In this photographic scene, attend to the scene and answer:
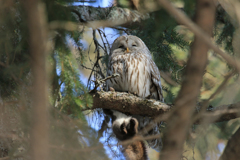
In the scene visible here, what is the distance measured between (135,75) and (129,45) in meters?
0.67

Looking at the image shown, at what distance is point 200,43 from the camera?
3.32 ft

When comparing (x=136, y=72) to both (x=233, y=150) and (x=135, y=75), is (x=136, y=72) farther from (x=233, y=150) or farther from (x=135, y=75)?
(x=233, y=150)

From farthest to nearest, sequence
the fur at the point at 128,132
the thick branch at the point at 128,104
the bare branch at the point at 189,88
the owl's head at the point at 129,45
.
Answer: the owl's head at the point at 129,45 < the thick branch at the point at 128,104 < the fur at the point at 128,132 < the bare branch at the point at 189,88

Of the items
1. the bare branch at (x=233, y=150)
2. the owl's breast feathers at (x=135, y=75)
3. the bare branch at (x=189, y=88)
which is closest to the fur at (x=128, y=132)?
the owl's breast feathers at (x=135, y=75)

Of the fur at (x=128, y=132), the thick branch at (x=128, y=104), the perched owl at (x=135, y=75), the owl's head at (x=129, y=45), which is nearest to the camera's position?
the fur at (x=128, y=132)

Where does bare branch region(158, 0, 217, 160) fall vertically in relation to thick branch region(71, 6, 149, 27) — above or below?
below

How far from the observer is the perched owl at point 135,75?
3551mm

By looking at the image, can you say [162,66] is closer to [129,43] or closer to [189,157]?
[129,43]

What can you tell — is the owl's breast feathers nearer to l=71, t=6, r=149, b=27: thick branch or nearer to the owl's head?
the owl's head

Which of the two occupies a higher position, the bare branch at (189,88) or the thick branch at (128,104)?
the thick branch at (128,104)

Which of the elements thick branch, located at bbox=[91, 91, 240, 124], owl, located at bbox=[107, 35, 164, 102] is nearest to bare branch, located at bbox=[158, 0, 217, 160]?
thick branch, located at bbox=[91, 91, 240, 124]

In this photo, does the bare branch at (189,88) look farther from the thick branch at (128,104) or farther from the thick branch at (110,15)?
the thick branch at (110,15)

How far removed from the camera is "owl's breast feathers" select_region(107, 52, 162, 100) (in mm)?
3605

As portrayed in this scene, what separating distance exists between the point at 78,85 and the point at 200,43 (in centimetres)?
108
